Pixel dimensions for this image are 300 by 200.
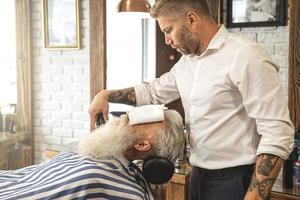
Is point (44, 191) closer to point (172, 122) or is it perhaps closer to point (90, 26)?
point (172, 122)

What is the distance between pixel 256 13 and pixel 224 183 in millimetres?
1110

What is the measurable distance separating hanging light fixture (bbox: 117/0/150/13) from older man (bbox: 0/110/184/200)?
3.42 feet

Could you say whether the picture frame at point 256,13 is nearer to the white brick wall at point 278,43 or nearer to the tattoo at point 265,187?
the white brick wall at point 278,43

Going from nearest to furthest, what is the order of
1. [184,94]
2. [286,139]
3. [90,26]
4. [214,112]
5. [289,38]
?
[286,139], [214,112], [184,94], [289,38], [90,26]

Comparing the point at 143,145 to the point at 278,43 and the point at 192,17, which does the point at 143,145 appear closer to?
the point at 192,17

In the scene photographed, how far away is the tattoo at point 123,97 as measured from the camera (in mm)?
1813

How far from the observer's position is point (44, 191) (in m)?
1.29

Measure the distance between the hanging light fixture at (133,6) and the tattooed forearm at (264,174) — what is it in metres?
1.40

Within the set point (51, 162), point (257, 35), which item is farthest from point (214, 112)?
point (257, 35)

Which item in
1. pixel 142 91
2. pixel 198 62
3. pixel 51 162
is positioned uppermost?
pixel 198 62

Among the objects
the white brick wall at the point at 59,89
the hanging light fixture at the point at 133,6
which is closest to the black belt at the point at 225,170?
the hanging light fixture at the point at 133,6

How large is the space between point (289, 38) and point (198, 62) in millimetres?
854

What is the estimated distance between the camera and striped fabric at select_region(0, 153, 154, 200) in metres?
1.28

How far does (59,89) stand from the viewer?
3.00 meters
